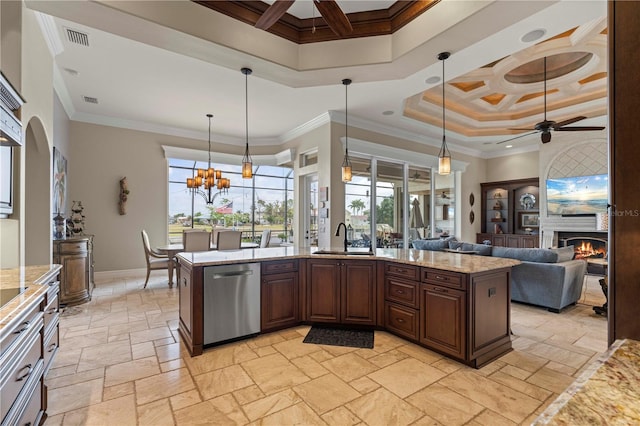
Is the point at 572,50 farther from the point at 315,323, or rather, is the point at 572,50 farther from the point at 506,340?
the point at 315,323

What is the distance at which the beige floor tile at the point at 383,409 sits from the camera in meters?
1.98

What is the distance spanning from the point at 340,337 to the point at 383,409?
1249 millimetres

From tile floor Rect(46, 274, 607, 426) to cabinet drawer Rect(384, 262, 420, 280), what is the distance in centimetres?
69

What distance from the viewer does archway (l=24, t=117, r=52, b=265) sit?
3.34 metres

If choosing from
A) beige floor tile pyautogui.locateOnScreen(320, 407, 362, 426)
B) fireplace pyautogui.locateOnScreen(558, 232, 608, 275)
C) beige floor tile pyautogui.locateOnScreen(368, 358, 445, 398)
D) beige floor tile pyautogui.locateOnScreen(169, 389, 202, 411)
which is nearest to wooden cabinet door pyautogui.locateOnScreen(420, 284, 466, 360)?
beige floor tile pyautogui.locateOnScreen(368, 358, 445, 398)

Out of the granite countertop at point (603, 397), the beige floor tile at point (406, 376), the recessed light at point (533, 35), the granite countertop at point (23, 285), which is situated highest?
the recessed light at point (533, 35)

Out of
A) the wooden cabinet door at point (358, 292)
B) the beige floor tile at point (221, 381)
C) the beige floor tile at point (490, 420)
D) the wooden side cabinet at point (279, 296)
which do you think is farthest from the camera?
the wooden cabinet door at point (358, 292)

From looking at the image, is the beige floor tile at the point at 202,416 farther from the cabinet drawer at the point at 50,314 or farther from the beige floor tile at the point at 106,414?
the cabinet drawer at the point at 50,314

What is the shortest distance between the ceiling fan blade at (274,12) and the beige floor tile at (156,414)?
112 inches

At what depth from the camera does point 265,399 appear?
2217 mm

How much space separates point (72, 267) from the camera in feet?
14.4

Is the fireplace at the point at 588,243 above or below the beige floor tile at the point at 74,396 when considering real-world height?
above

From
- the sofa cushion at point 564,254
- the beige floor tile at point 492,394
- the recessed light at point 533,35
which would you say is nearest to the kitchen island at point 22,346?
the beige floor tile at point 492,394

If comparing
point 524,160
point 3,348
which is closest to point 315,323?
point 3,348
